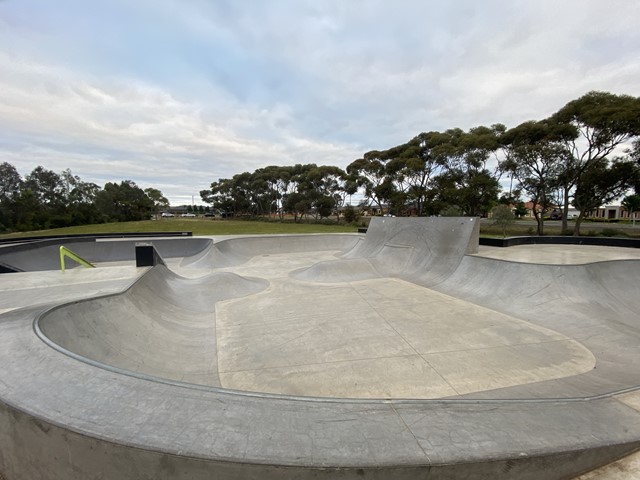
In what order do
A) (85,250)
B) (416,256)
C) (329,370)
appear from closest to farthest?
(329,370)
(416,256)
(85,250)

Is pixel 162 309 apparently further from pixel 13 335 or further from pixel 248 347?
pixel 13 335

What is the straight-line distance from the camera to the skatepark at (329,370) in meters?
1.51

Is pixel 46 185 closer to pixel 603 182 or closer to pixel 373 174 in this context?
pixel 373 174

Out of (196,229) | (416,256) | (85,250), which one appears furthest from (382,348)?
(196,229)

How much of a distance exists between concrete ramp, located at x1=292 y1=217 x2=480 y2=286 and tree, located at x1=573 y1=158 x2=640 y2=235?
17578 mm

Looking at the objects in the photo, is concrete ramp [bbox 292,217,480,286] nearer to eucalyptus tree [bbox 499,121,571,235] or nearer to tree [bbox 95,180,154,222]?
eucalyptus tree [bbox 499,121,571,235]

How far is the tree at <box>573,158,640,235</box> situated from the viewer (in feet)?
64.7

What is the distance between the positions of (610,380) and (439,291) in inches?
201

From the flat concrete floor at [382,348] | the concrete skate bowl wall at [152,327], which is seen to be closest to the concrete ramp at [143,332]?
the concrete skate bowl wall at [152,327]

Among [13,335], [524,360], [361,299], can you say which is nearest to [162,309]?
[13,335]

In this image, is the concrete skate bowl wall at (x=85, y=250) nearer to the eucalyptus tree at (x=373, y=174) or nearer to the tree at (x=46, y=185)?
the eucalyptus tree at (x=373, y=174)

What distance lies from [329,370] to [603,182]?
27326 millimetres

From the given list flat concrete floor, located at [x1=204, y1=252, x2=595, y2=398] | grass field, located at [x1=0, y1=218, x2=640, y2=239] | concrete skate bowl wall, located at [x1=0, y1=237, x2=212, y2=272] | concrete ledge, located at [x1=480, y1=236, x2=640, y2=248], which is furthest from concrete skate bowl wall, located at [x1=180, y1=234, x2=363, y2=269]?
grass field, located at [x1=0, y1=218, x2=640, y2=239]

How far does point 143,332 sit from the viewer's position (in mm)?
5152
